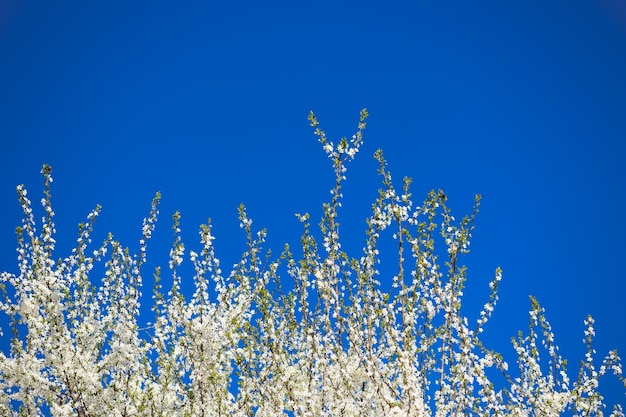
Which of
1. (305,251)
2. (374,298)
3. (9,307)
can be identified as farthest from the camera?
(9,307)

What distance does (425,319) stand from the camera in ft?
22.8

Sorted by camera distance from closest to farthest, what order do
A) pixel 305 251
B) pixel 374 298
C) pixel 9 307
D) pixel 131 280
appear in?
pixel 374 298 < pixel 305 251 < pixel 9 307 < pixel 131 280

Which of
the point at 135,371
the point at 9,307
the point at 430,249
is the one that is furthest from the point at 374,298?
the point at 9,307

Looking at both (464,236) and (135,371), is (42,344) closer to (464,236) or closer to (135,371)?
(135,371)

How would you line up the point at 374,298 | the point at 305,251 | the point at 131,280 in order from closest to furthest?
1. the point at 374,298
2. the point at 305,251
3. the point at 131,280

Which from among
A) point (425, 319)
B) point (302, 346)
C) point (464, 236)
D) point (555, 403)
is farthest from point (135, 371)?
point (555, 403)

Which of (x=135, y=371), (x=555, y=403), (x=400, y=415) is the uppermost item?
(x=135, y=371)

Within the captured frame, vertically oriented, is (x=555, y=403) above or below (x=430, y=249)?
below

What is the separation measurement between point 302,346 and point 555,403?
3211mm

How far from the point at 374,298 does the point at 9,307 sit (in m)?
4.60

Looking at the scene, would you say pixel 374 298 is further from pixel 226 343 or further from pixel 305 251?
pixel 226 343

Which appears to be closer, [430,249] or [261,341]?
[430,249]

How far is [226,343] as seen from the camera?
22.6 feet

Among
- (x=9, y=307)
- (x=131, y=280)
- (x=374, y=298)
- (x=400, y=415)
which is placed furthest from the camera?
(x=131, y=280)
